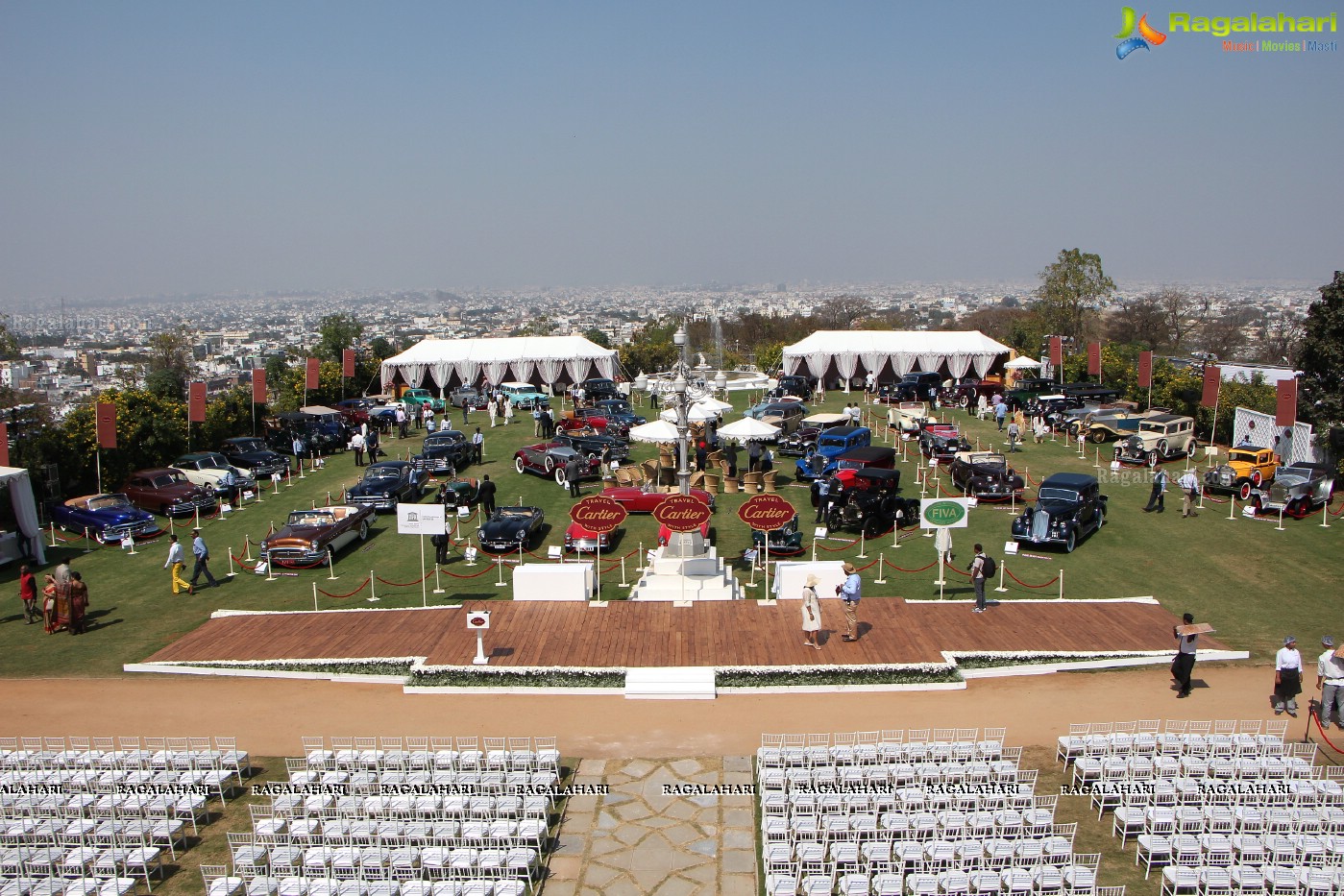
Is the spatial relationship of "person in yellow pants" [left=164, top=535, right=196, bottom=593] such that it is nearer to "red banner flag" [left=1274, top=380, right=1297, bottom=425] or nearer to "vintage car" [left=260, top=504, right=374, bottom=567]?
"vintage car" [left=260, top=504, right=374, bottom=567]

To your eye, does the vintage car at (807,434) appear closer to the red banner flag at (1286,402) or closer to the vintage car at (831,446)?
the vintage car at (831,446)

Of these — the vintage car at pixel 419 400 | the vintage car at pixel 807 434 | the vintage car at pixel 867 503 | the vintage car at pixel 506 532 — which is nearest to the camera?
the vintage car at pixel 506 532

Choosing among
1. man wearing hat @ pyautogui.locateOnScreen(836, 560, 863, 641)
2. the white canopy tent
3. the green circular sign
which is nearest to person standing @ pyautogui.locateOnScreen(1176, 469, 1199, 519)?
the green circular sign

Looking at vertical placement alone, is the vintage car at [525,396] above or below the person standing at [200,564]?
above

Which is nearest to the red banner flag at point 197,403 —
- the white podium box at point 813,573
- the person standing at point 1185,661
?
the white podium box at point 813,573

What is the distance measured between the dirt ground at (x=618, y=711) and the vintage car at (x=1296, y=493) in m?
10.8

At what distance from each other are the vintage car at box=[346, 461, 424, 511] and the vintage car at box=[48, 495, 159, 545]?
5233 mm

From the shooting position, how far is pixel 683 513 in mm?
19406

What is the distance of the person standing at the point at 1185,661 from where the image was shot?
1474cm

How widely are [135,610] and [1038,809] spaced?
17918mm

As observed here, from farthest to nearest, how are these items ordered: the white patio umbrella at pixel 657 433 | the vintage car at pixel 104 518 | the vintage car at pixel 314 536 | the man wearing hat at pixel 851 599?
the white patio umbrella at pixel 657 433 < the vintage car at pixel 104 518 < the vintage car at pixel 314 536 < the man wearing hat at pixel 851 599

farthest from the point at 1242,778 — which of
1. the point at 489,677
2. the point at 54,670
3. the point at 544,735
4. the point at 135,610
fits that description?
the point at 135,610

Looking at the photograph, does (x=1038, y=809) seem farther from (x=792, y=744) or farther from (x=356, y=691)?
(x=356, y=691)

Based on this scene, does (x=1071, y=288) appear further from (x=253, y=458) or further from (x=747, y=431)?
(x=253, y=458)
